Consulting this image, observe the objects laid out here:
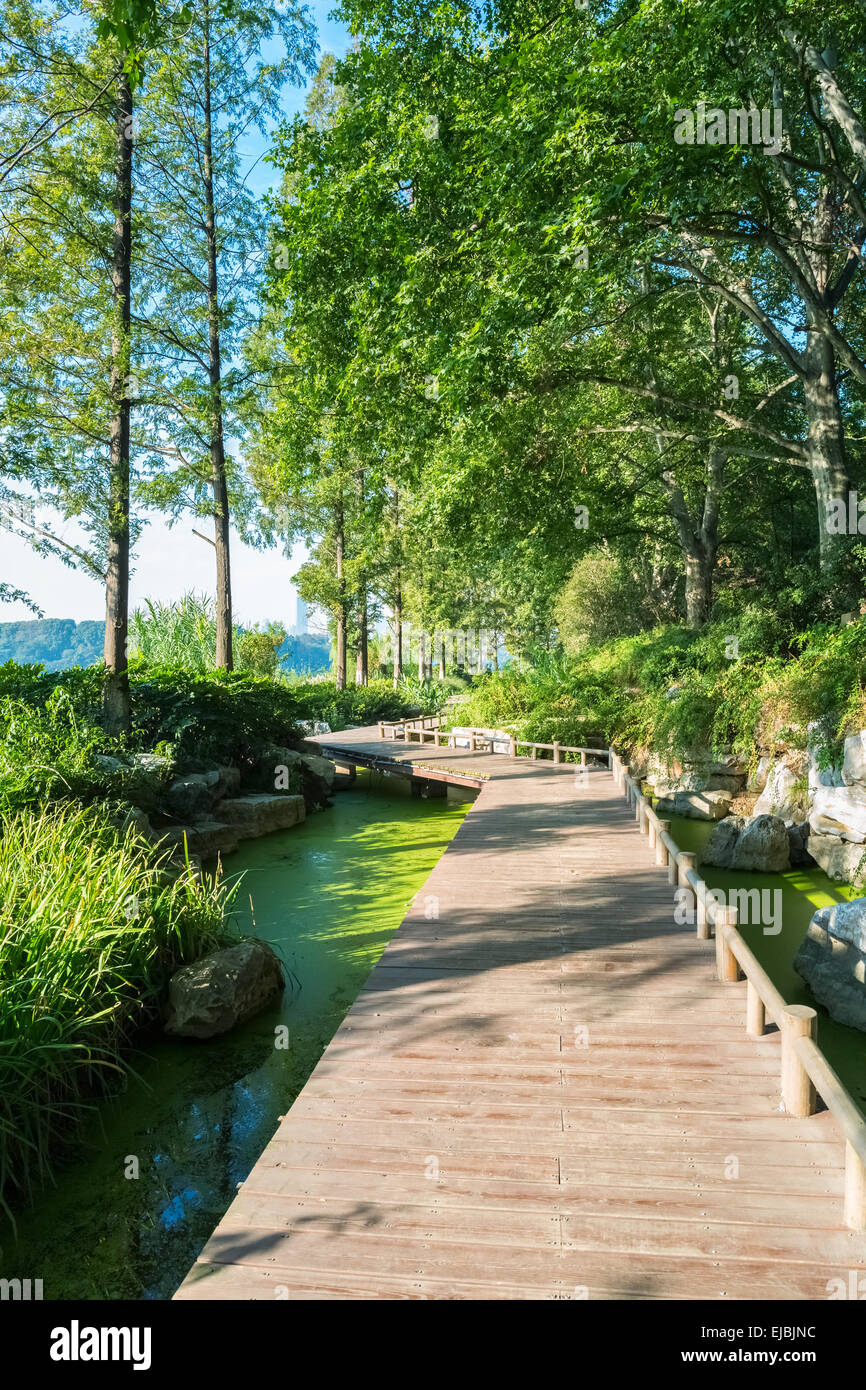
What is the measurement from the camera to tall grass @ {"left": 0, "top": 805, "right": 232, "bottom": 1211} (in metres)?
4.22

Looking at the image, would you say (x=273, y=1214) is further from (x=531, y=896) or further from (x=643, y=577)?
(x=643, y=577)

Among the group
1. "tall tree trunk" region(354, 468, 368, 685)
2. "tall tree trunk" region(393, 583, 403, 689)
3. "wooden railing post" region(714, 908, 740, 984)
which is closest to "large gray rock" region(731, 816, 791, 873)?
"wooden railing post" region(714, 908, 740, 984)

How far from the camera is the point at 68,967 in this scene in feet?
15.6

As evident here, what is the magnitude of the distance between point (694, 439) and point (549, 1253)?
15839mm

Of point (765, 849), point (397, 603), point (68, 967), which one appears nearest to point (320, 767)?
point (765, 849)

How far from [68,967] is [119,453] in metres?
7.73

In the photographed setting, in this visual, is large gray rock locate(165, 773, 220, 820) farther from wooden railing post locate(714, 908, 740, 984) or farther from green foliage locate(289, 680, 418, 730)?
green foliage locate(289, 680, 418, 730)

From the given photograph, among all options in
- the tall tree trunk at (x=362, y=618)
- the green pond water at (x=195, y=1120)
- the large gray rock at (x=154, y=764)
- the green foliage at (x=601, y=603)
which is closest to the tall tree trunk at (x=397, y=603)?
the tall tree trunk at (x=362, y=618)

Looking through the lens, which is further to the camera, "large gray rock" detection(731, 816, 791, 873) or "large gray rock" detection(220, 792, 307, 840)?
"large gray rock" detection(220, 792, 307, 840)

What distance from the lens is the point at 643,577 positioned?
26.4m

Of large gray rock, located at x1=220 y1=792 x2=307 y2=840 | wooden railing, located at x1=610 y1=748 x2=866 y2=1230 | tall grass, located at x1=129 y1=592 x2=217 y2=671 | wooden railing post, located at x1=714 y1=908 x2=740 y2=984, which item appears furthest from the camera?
tall grass, located at x1=129 y1=592 x2=217 y2=671

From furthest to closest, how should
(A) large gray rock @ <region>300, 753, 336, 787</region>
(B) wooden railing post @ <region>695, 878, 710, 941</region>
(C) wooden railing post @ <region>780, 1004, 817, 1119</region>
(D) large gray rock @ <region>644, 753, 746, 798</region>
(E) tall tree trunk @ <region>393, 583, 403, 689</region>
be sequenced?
(E) tall tree trunk @ <region>393, 583, 403, 689</region>
(A) large gray rock @ <region>300, 753, 336, 787</region>
(D) large gray rock @ <region>644, 753, 746, 798</region>
(B) wooden railing post @ <region>695, 878, 710, 941</region>
(C) wooden railing post @ <region>780, 1004, 817, 1119</region>

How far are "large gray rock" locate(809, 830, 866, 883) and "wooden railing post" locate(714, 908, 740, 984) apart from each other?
4042 mm

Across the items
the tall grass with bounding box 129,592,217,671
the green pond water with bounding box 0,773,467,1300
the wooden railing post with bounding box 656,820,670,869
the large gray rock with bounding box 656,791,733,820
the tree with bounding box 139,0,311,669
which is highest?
the tree with bounding box 139,0,311,669
